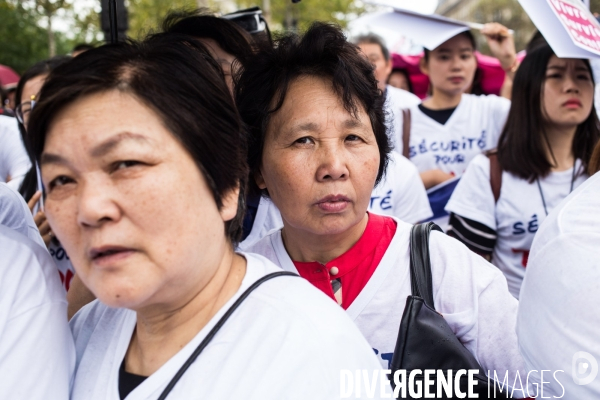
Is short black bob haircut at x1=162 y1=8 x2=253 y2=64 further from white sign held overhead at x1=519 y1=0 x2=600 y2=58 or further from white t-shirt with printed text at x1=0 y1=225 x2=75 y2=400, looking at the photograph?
white t-shirt with printed text at x1=0 y1=225 x2=75 y2=400

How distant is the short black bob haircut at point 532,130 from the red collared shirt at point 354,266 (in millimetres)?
1362

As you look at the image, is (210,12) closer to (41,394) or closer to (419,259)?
(419,259)

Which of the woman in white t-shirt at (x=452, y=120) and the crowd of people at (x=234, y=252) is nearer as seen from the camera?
the crowd of people at (x=234, y=252)

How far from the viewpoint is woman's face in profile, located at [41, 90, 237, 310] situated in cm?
120

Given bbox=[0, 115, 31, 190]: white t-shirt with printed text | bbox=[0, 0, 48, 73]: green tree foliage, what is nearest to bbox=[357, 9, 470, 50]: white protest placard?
bbox=[0, 115, 31, 190]: white t-shirt with printed text

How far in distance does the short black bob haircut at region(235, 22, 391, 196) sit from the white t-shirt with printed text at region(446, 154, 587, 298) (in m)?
1.11

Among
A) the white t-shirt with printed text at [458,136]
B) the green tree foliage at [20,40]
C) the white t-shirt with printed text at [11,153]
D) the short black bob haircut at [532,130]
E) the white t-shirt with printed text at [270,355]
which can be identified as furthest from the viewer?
the green tree foliage at [20,40]

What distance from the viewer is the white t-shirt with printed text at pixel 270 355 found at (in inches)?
45.9

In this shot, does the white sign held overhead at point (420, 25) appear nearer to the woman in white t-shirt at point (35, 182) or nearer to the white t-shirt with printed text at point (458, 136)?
the white t-shirt with printed text at point (458, 136)

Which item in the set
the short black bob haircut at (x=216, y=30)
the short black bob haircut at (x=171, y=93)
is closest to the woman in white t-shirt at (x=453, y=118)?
the short black bob haircut at (x=216, y=30)

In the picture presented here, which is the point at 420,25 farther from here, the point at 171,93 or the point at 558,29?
the point at 171,93

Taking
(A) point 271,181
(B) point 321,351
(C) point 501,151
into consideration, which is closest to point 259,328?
(B) point 321,351

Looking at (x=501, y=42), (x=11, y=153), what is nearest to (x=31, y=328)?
(x=11, y=153)

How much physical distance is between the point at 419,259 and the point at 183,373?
0.85m
